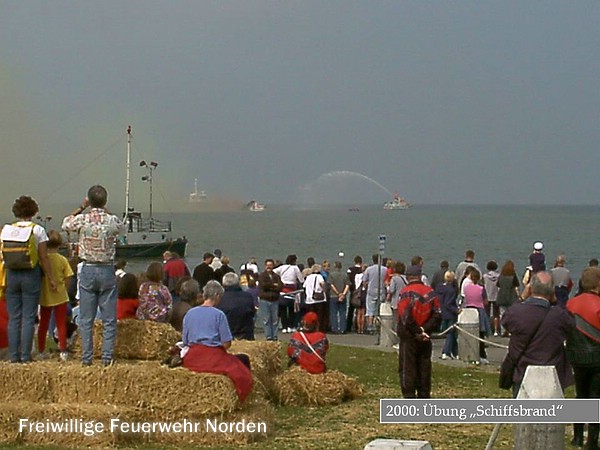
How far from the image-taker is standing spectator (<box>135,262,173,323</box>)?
469 inches

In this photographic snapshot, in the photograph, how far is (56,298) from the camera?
445 inches

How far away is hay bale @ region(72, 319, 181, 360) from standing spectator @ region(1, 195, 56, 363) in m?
0.88

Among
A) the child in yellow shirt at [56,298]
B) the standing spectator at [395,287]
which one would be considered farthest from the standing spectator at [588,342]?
the standing spectator at [395,287]

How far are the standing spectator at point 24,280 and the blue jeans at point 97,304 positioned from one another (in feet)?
2.05

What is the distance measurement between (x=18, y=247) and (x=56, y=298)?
99cm

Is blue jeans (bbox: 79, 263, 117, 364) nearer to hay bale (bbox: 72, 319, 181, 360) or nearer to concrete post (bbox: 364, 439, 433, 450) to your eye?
hay bale (bbox: 72, 319, 181, 360)

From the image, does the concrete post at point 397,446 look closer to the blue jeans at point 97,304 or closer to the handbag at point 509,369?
the handbag at point 509,369

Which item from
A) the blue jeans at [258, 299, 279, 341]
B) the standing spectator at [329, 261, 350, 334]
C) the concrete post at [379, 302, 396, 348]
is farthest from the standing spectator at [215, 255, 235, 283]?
the concrete post at [379, 302, 396, 348]

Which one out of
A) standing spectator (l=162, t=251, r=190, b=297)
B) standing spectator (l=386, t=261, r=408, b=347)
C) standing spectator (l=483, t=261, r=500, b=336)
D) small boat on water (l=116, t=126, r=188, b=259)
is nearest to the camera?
standing spectator (l=162, t=251, r=190, b=297)

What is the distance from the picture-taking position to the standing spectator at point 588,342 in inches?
383

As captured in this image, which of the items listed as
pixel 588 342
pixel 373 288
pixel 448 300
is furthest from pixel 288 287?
pixel 588 342

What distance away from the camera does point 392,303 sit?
2025cm

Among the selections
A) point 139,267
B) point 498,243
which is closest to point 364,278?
point 139,267

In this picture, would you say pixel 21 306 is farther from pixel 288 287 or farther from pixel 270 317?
pixel 288 287
